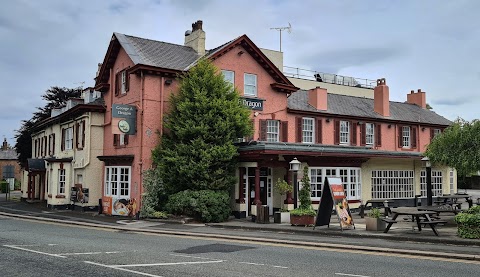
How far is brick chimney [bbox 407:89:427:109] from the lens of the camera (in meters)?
40.0

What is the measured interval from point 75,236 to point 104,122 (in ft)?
44.2

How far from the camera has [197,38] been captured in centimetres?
2877

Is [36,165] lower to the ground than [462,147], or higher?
lower

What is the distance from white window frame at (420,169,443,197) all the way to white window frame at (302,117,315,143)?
8.16m

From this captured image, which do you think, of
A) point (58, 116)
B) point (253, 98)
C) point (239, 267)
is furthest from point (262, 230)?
point (58, 116)

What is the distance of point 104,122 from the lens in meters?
28.6

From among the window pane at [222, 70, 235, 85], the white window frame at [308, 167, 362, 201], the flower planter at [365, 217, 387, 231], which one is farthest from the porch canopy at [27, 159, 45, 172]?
the flower planter at [365, 217, 387, 231]

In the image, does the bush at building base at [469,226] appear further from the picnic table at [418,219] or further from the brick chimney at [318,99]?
the brick chimney at [318,99]

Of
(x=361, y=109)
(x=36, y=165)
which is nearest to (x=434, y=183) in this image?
(x=361, y=109)

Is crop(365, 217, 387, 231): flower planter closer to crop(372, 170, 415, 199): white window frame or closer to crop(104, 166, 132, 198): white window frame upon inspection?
crop(372, 170, 415, 199): white window frame

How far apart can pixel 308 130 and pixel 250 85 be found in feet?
18.3

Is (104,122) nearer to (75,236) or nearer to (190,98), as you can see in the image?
(190,98)

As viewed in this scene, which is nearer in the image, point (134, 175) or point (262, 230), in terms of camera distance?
point (262, 230)

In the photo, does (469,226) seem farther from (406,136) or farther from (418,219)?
(406,136)
